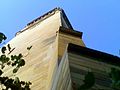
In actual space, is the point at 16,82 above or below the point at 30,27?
below

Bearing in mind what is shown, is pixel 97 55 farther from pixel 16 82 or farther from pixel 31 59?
pixel 31 59

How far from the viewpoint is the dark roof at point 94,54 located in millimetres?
4043

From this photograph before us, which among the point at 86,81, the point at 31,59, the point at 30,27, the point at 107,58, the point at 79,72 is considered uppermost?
the point at 30,27

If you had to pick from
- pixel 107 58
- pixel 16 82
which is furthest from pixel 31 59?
pixel 16 82

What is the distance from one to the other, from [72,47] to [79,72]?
1.97ft

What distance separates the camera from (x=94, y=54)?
161 inches

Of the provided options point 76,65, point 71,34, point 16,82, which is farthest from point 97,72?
point 71,34

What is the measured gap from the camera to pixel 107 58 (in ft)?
13.6

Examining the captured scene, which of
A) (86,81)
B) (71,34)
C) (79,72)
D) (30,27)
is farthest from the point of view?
(30,27)

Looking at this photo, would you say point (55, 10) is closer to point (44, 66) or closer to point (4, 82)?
point (44, 66)

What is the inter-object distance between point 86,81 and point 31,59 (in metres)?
9.95

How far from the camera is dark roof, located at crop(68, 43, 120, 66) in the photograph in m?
4.04

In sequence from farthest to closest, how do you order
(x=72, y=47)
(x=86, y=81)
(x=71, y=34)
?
(x=71, y=34), (x=72, y=47), (x=86, y=81)

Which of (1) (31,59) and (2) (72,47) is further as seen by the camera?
(1) (31,59)
